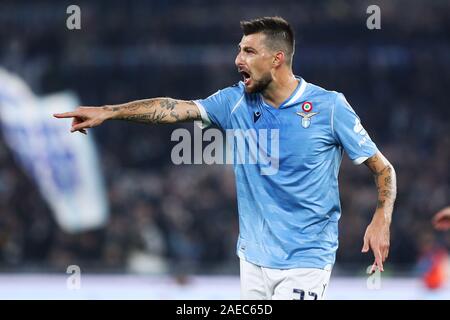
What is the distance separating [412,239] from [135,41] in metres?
6.09

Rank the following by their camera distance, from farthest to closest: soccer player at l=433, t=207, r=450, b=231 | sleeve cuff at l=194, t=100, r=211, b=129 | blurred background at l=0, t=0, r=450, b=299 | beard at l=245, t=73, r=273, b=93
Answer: blurred background at l=0, t=0, r=450, b=299 → sleeve cuff at l=194, t=100, r=211, b=129 → beard at l=245, t=73, r=273, b=93 → soccer player at l=433, t=207, r=450, b=231

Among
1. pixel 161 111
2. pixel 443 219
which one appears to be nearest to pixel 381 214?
pixel 443 219

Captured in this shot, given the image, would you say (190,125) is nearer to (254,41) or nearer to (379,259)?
(254,41)

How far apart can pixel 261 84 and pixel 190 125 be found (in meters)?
9.22

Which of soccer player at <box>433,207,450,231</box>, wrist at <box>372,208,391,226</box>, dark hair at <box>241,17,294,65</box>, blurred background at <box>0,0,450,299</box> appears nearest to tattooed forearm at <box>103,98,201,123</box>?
dark hair at <box>241,17,294,65</box>

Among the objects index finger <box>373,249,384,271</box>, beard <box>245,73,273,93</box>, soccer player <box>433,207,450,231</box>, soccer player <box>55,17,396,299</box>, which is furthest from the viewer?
beard <box>245,73,273,93</box>

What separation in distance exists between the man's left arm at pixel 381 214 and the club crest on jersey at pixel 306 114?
40 cm

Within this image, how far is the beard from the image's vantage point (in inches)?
221

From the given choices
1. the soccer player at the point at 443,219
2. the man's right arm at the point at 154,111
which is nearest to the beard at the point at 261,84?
the man's right arm at the point at 154,111

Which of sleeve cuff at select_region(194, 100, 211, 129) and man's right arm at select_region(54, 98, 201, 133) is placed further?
sleeve cuff at select_region(194, 100, 211, 129)

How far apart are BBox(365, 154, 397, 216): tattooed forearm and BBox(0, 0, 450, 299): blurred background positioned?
5.88 metres

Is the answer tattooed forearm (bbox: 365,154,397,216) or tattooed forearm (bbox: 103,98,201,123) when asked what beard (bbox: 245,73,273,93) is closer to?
tattooed forearm (bbox: 103,98,201,123)

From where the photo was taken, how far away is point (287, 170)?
555cm

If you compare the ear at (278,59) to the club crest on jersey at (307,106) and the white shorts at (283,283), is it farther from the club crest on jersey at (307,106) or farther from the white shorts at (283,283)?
the white shorts at (283,283)
